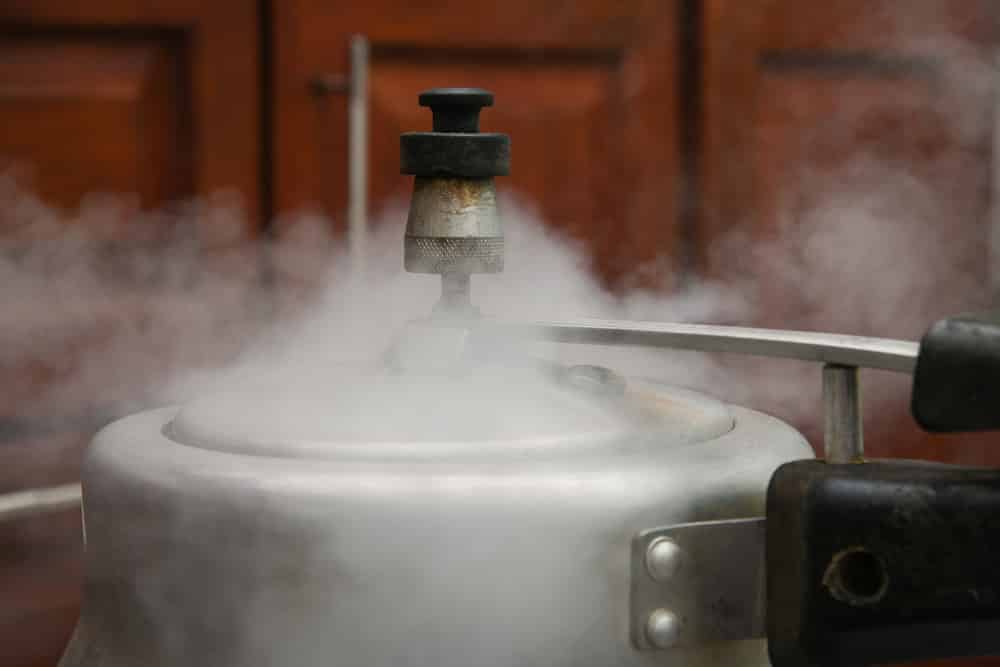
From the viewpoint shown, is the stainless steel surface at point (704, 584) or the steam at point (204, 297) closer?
the stainless steel surface at point (704, 584)

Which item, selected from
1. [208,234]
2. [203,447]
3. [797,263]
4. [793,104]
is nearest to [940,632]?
[203,447]

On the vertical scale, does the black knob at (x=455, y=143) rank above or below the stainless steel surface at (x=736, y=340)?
above

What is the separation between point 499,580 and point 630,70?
3.53ft

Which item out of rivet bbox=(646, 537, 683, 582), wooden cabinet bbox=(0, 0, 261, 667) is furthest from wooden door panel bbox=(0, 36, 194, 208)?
rivet bbox=(646, 537, 683, 582)

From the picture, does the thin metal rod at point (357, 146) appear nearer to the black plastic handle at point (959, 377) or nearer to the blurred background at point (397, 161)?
the blurred background at point (397, 161)

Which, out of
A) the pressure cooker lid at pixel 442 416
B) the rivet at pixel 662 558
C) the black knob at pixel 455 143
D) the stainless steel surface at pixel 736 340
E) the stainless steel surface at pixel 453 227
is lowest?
the rivet at pixel 662 558

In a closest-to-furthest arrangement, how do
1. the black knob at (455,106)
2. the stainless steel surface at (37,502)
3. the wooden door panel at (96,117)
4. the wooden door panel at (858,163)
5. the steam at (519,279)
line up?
the black knob at (455,106) < the stainless steel surface at (37,502) < the steam at (519,279) < the wooden door panel at (96,117) < the wooden door panel at (858,163)

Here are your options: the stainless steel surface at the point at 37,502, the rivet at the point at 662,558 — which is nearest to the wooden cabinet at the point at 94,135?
the stainless steel surface at the point at 37,502

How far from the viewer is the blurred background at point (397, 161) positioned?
48.5 inches

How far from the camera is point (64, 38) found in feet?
4.01

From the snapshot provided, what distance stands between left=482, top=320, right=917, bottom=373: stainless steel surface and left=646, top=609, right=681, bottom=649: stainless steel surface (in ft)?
A: 0.38

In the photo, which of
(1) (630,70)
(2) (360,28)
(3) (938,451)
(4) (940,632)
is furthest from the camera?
(3) (938,451)

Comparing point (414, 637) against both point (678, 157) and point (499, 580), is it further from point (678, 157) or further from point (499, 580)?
point (678, 157)

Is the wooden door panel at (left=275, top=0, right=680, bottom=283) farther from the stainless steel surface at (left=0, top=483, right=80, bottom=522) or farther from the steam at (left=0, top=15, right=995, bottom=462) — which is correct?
the stainless steel surface at (left=0, top=483, right=80, bottom=522)
